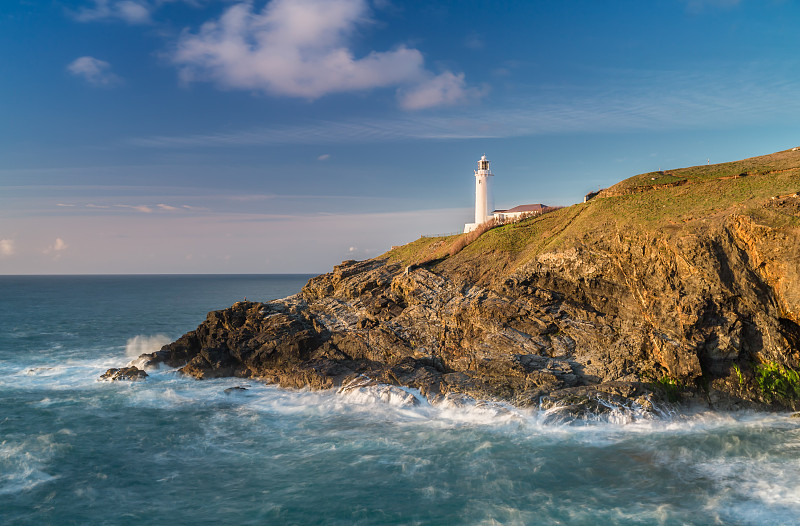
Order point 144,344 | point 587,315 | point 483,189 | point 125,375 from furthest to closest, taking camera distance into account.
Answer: point 483,189
point 144,344
point 125,375
point 587,315

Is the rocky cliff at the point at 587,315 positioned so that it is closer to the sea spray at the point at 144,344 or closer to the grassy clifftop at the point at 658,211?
A: the grassy clifftop at the point at 658,211

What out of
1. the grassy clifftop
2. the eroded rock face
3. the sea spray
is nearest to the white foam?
the eroded rock face

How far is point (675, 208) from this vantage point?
37344 mm

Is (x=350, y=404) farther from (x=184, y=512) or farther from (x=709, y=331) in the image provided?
(x=709, y=331)

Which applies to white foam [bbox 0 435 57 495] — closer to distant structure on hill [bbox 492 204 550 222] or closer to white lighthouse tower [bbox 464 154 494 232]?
distant structure on hill [bbox 492 204 550 222]

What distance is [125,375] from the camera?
4066 centimetres

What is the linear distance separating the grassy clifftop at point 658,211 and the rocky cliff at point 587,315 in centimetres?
19

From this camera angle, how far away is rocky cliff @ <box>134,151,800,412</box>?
30.2 m

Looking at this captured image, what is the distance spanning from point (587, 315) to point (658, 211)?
34.3 ft

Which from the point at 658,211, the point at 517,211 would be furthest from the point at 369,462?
the point at 517,211

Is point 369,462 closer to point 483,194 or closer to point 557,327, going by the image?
point 557,327

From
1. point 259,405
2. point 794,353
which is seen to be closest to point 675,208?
point 794,353

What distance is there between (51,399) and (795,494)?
144 feet

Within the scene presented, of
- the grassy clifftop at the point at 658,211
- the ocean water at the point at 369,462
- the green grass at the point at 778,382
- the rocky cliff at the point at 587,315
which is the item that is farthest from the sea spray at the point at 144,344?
the green grass at the point at 778,382
